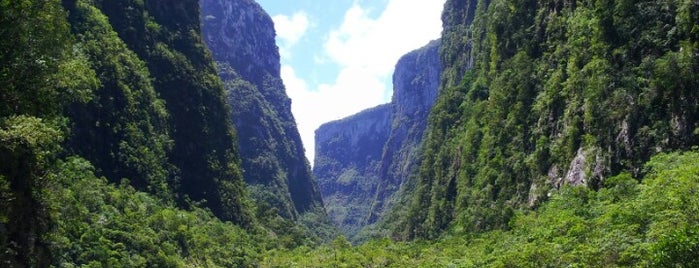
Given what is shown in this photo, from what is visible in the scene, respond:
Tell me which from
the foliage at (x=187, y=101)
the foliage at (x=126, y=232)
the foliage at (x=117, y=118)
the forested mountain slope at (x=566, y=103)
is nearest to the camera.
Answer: the forested mountain slope at (x=566, y=103)

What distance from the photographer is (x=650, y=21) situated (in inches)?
1431

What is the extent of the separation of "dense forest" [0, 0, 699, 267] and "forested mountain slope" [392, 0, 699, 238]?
0.15 metres

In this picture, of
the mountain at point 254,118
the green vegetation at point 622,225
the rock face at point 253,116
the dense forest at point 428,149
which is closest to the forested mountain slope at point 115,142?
the dense forest at point 428,149

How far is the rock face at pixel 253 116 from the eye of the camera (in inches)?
6019

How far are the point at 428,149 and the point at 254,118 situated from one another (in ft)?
269

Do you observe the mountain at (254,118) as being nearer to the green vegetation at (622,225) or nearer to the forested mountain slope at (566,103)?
the forested mountain slope at (566,103)

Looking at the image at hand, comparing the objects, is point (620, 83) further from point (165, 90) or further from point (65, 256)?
point (165, 90)

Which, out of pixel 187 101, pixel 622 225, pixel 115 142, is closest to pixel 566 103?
pixel 622 225

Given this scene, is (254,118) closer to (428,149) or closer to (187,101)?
(428,149)

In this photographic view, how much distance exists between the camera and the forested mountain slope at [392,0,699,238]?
32.8m

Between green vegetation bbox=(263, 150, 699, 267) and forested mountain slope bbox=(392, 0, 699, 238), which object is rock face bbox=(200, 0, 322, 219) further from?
green vegetation bbox=(263, 150, 699, 267)

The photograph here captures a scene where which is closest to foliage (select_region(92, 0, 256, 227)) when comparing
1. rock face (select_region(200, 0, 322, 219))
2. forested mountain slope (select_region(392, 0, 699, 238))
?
forested mountain slope (select_region(392, 0, 699, 238))

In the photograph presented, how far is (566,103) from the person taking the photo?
44.4 meters

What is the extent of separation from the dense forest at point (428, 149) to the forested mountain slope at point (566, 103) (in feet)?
0.48
